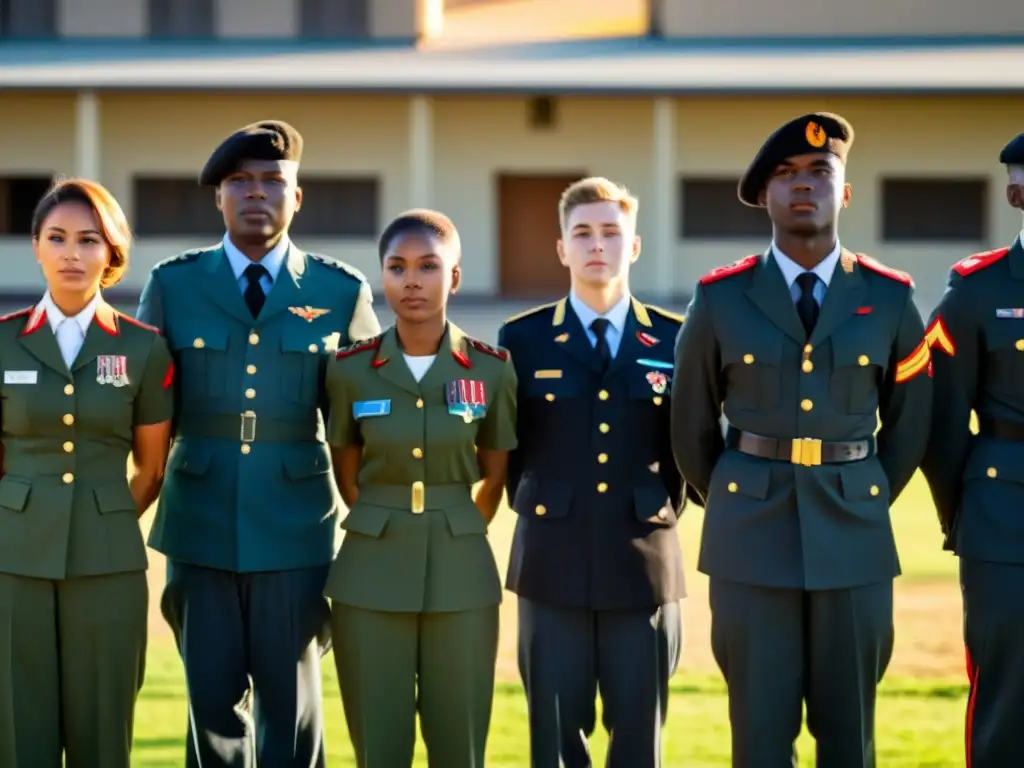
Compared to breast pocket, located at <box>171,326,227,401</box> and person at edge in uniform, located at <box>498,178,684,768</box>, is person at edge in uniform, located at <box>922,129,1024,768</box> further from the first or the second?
breast pocket, located at <box>171,326,227,401</box>

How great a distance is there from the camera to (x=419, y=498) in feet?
13.9

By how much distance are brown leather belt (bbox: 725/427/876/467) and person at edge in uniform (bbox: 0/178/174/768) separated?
170cm

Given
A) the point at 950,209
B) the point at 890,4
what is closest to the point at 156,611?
the point at 950,209

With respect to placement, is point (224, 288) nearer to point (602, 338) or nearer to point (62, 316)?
point (62, 316)

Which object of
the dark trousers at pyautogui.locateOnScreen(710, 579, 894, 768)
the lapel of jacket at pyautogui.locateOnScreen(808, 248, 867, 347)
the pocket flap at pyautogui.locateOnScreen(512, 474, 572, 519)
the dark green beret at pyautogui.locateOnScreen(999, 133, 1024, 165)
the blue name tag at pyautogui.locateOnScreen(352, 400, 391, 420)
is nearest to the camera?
the dark trousers at pyautogui.locateOnScreen(710, 579, 894, 768)

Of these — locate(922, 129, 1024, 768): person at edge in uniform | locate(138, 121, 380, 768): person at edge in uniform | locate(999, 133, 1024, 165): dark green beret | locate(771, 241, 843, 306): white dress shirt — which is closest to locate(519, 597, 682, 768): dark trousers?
locate(138, 121, 380, 768): person at edge in uniform

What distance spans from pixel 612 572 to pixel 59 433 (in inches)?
62.7

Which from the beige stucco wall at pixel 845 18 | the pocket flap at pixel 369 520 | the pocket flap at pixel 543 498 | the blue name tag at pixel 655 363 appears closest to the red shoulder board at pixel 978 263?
the blue name tag at pixel 655 363

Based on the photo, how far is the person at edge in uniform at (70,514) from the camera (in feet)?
13.4

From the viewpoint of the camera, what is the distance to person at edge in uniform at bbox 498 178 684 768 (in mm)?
4449

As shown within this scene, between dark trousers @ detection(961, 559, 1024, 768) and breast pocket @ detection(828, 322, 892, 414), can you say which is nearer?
breast pocket @ detection(828, 322, 892, 414)

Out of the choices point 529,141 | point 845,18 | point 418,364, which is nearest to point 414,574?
point 418,364

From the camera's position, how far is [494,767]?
541cm

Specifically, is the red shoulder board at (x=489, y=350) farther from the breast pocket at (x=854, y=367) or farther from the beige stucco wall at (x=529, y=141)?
the beige stucco wall at (x=529, y=141)
